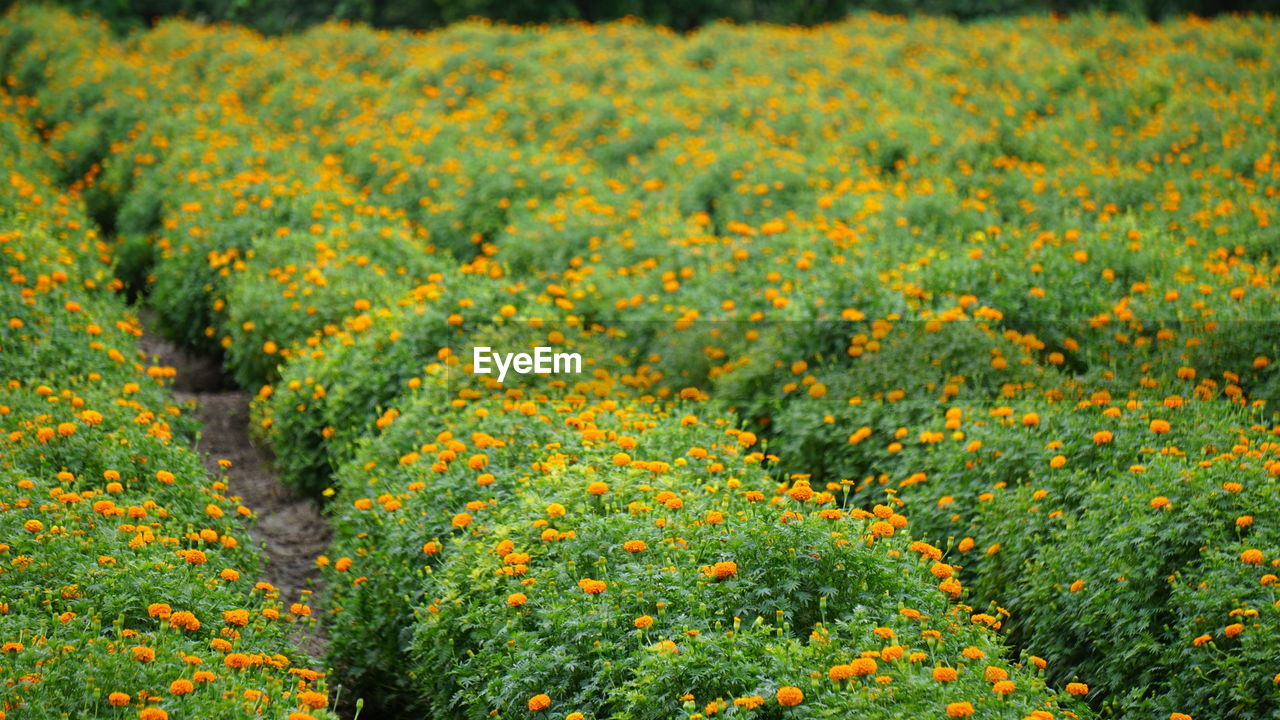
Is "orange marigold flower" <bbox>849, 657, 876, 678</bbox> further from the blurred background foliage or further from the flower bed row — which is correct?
the blurred background foliage

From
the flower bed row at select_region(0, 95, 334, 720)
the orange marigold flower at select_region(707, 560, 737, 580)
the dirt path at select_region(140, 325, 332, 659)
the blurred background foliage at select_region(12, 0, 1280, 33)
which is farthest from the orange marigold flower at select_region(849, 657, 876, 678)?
the blurred background foliage at select_region(12, 0, 1280, 33)

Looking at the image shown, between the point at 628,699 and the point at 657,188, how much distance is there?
667cm

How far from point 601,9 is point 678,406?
14.9 meters

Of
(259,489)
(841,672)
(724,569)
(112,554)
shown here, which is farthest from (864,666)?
(259,489)

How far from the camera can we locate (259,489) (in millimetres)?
6512

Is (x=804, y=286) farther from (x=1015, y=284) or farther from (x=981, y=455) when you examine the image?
(x=981, y=455)

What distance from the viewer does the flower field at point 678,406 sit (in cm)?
371

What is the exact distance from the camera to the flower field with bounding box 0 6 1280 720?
12.2ft

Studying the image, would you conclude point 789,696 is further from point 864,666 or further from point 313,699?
point 313,699

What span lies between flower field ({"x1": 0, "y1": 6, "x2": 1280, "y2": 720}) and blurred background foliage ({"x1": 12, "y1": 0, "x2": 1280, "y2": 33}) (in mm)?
7619

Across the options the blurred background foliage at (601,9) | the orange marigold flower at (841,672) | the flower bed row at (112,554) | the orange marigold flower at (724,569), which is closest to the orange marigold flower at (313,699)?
the flower bed row at (112,554)

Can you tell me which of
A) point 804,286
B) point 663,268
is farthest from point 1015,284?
point 663,268

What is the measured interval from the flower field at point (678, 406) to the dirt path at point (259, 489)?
15 centimetres

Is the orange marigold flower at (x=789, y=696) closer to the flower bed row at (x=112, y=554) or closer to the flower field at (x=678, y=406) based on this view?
the flower field at (x=678, y=406)
